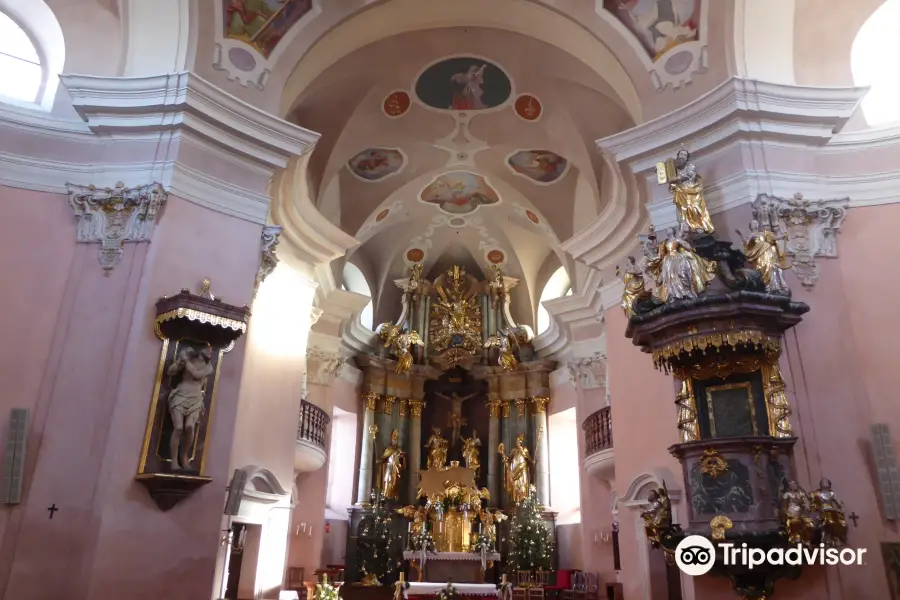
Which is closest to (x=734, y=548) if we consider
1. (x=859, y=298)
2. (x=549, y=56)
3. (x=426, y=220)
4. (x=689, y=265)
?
(x=689, y=265)

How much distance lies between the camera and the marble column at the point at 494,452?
16.8 meters

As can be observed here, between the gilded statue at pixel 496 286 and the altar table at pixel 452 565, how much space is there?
20.7 feet

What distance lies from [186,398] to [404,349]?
977cm

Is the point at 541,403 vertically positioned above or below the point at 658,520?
above

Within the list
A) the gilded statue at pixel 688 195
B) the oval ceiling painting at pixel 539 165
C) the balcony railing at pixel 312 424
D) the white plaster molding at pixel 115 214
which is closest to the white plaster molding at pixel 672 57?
the gilded statue at pixel 688 195

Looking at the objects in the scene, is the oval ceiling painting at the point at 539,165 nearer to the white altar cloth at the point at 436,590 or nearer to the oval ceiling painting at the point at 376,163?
the oval ceiling painting at the point at 376,163

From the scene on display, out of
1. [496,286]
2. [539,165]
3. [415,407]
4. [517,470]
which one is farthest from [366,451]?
[539,165]

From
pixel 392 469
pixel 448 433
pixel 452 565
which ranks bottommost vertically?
pixel 452 565

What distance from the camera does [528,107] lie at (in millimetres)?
12766

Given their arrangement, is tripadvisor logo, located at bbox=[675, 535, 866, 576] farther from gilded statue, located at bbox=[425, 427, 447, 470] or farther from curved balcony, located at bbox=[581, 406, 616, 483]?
gilded statue, located at bbox=[425, 427, 447, 470]

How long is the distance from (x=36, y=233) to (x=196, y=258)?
5.93ft

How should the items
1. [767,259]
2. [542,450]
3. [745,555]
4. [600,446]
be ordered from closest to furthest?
1. [745,555]
2. [767,259]
3. [600,446]
4. [542,450]

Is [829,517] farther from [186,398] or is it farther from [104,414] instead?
[104,414]

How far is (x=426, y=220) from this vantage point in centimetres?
1712
